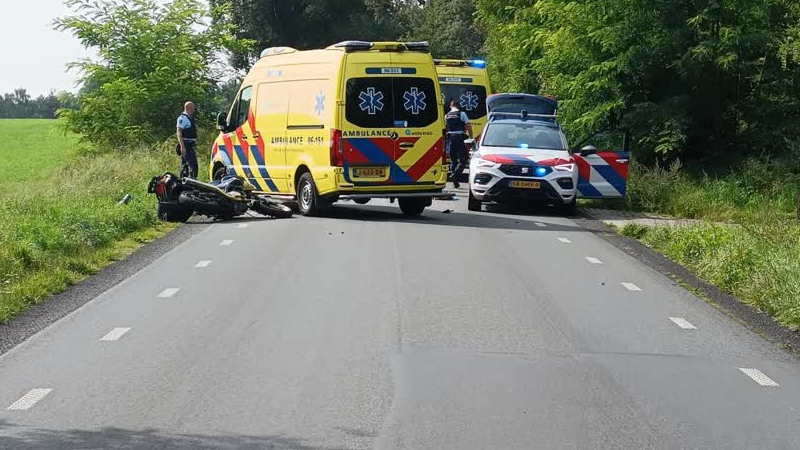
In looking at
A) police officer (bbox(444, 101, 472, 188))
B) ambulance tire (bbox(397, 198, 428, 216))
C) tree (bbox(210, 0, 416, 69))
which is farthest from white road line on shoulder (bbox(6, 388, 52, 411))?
tree (bbox(210, 0, 416, 69))

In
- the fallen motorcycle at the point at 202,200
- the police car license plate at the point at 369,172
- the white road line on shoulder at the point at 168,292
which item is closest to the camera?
the white road line on shoulder at the point at 168,292

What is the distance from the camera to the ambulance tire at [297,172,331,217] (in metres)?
19.5

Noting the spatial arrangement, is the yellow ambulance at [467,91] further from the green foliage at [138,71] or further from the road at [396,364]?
the road at [396,364]

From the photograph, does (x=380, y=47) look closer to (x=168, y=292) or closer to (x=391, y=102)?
(x=391, y=102)

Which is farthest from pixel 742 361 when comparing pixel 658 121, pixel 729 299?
pixel 658 121

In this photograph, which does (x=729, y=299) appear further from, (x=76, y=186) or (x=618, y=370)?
(x=76, y=186)

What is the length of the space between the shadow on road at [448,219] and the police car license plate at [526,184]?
514 mm

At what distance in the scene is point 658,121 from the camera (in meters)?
25.0

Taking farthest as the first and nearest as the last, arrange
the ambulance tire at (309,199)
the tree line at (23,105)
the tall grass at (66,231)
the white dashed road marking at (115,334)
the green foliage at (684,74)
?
1. the tree line at (23,105)
2. the green foliage at (684,74)
3. the ambulance tire at (309,199)
4. the tall grass at (66,231)
5. the white dashed road marking at (115,334)

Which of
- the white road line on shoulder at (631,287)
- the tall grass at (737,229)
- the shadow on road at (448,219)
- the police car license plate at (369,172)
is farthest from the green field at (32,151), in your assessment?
the white road line on shoulder at (631,287)

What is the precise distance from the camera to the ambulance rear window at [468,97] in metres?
30.3

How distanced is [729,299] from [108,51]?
30395 mm

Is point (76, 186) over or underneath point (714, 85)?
underneath

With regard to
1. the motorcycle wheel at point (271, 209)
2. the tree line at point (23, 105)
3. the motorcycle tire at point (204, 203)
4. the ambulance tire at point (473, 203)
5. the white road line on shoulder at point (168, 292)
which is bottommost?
the tree line at point (23, 105)
